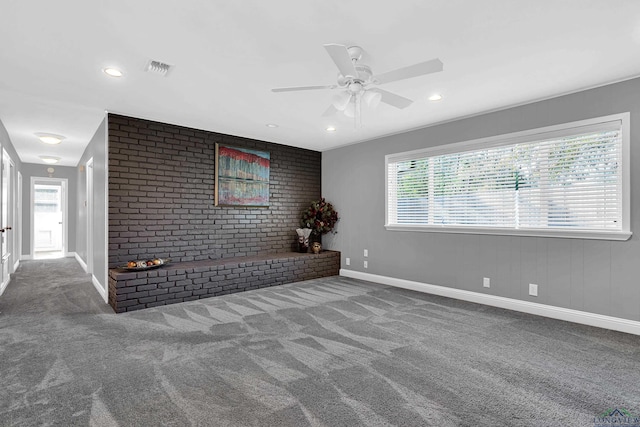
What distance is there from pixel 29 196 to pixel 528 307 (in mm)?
10623

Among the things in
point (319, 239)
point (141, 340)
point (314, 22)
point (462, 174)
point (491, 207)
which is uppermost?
point (314, 22)

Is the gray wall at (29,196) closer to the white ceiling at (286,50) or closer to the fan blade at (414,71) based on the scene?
the white ceiling at (286,50)

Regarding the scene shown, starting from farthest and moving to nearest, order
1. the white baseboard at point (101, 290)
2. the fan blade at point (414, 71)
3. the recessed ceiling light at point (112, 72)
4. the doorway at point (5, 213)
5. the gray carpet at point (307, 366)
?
the doorway at point (5, 213) → the white baseboard at point (101, 290) → the recessed ceiling light at point (112, 72) → the fan blade at point (414, 71) → the gray carpet at point (307, 366)

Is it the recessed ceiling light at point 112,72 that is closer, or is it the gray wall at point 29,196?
the recessed ceiling light at point 112,72

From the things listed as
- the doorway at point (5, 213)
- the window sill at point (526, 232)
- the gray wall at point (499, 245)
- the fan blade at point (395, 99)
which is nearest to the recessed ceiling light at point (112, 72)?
the fan blade at point (395, 99)

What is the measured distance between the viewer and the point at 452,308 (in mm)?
4000

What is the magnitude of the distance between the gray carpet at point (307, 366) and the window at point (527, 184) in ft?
3.49

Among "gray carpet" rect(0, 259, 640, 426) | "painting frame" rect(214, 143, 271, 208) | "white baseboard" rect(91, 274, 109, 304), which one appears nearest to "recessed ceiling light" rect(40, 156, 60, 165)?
"white baseboard" rect(91, 274, 109, 304)

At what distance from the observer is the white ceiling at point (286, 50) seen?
82.6 inches

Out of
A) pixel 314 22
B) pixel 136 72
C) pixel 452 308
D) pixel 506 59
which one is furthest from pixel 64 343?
pixel 506 59

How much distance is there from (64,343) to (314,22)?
331cm

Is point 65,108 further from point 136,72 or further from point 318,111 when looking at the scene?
point 318,111

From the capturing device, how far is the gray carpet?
1.92 m

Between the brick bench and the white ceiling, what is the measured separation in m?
2.01
